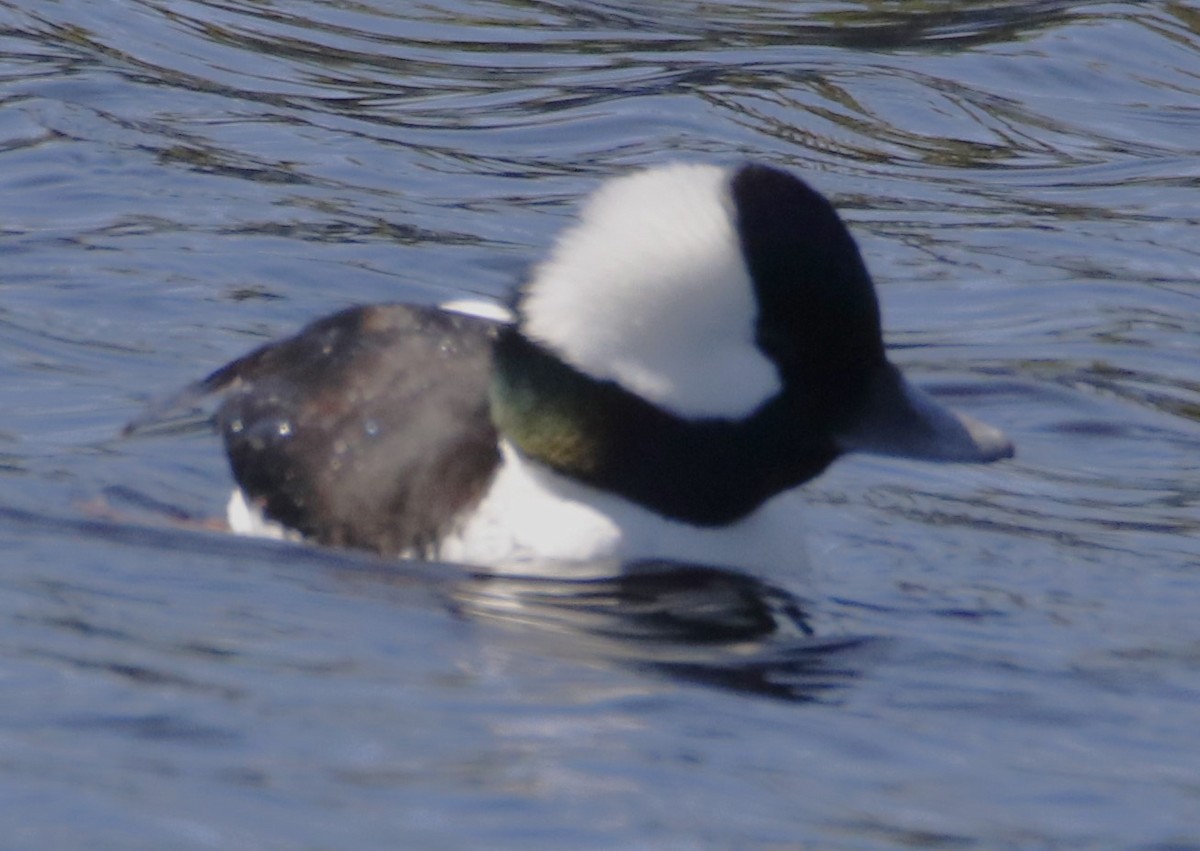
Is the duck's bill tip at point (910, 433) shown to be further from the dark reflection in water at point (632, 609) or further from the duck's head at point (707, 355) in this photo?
the dark reflection in water at point (632, 609)

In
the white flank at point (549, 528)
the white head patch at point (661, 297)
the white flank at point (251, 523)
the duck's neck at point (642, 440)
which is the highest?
the white head patch at point (661, 297)

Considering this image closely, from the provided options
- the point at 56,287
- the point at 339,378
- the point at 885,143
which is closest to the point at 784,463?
the point at 339,378

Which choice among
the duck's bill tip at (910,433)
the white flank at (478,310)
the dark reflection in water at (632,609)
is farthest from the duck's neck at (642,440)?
the white flank at (478,310)

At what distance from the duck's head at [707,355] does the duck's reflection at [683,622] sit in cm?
20

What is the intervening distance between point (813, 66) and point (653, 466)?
6914mm

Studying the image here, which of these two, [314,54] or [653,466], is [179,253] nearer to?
[314,54]

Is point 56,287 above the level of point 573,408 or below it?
below

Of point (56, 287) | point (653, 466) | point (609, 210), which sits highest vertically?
point (609, 210)

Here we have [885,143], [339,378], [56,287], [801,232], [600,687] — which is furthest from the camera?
[885,143]

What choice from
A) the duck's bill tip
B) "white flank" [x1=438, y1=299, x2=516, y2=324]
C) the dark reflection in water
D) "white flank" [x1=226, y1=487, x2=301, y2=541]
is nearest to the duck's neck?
the duck's bill tip

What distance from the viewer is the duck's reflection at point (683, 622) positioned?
537cm

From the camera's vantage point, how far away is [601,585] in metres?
5.87

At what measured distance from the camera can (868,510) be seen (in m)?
7.18

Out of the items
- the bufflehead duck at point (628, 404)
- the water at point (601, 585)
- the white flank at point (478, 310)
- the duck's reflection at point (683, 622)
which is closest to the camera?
the water at point (601, 585)
